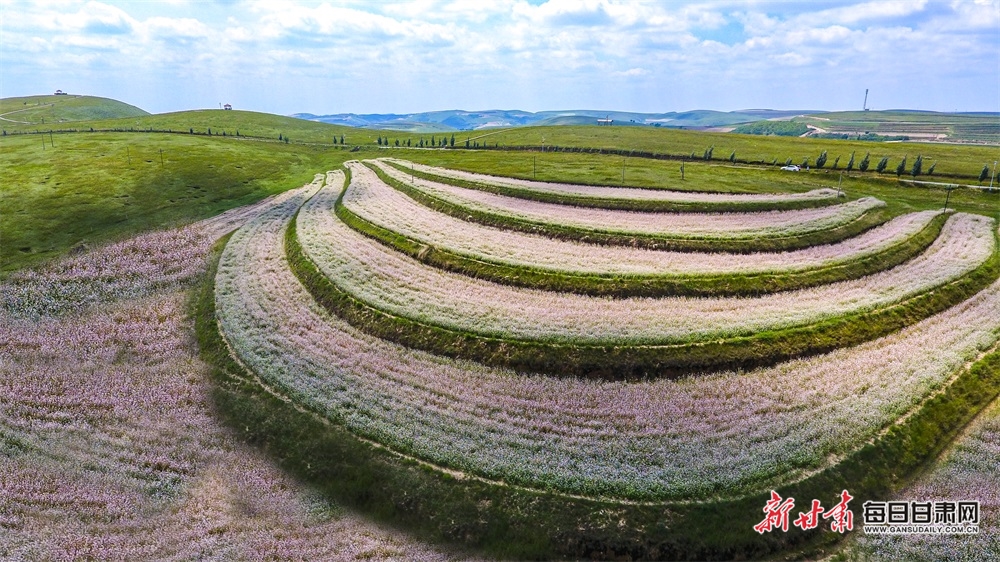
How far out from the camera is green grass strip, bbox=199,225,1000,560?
18969 millimetres

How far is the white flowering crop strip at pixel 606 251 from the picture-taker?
4125 centimetres

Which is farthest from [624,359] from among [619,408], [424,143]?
[424,143]

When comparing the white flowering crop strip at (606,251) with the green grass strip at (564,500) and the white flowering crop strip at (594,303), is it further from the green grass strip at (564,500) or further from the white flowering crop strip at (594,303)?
the green grass strip at (564,500)

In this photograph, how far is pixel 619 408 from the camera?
25.8 m

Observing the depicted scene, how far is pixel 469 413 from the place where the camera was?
25.8 m

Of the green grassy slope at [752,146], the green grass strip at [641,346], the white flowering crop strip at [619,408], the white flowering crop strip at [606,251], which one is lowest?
the white flowering crop strip at [619,408]

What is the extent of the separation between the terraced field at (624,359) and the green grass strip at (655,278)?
0.58 ft

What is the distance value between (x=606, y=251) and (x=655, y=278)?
775 centimetres

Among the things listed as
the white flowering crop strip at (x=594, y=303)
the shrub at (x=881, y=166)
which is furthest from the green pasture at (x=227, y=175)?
the white flowering crop strip at (x=594, y=303)

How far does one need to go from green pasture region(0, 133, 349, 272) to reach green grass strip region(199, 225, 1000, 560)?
4378cm

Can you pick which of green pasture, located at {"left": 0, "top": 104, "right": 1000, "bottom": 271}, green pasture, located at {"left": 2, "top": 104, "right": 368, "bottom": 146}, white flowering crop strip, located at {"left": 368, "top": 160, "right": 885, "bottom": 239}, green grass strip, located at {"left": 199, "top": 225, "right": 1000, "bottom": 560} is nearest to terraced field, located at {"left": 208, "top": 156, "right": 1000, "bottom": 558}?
green grass strip, located at {"left": 199, "top": 225, "right": 1000, "bottom": 560}

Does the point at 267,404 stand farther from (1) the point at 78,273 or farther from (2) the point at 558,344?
(1) the point at 78,273

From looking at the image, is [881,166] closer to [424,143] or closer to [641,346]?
[641,346]

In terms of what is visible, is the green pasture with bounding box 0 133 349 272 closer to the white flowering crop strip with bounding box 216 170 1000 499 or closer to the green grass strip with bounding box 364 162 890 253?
the white flowering crop strip with bounding box 216 170 1000 499
